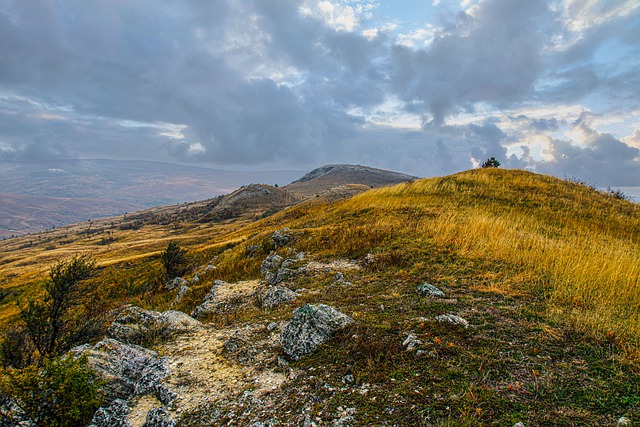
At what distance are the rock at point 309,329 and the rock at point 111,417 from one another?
291 centimetres

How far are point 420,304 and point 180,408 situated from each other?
214 inches

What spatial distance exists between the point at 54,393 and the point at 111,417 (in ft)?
3.19

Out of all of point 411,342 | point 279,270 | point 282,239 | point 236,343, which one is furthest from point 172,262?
point 411,342

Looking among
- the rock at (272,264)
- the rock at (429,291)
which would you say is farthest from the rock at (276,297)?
the rock at (272,264)

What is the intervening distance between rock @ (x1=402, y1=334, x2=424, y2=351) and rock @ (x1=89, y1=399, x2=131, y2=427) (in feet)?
15.9

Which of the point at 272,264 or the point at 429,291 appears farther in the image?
the point at 272,264

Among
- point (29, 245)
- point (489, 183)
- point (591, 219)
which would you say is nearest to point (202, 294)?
point (591, 219)

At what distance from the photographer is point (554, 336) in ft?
17.6

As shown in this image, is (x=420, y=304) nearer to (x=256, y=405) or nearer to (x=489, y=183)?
(x=256, y=405)

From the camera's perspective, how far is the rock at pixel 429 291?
7734mm

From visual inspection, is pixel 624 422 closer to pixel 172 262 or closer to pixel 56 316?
pixel 56 316

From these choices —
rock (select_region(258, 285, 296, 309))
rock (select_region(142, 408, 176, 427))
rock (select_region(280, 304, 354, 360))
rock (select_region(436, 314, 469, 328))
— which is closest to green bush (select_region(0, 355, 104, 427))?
rock (select_region(142, 408, 176, 427))

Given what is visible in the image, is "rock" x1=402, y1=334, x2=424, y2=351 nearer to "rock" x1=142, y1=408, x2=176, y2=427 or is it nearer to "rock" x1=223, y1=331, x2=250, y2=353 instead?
"rock" x1=223, y1=331, x2=250, y2=353

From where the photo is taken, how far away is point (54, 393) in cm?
481
